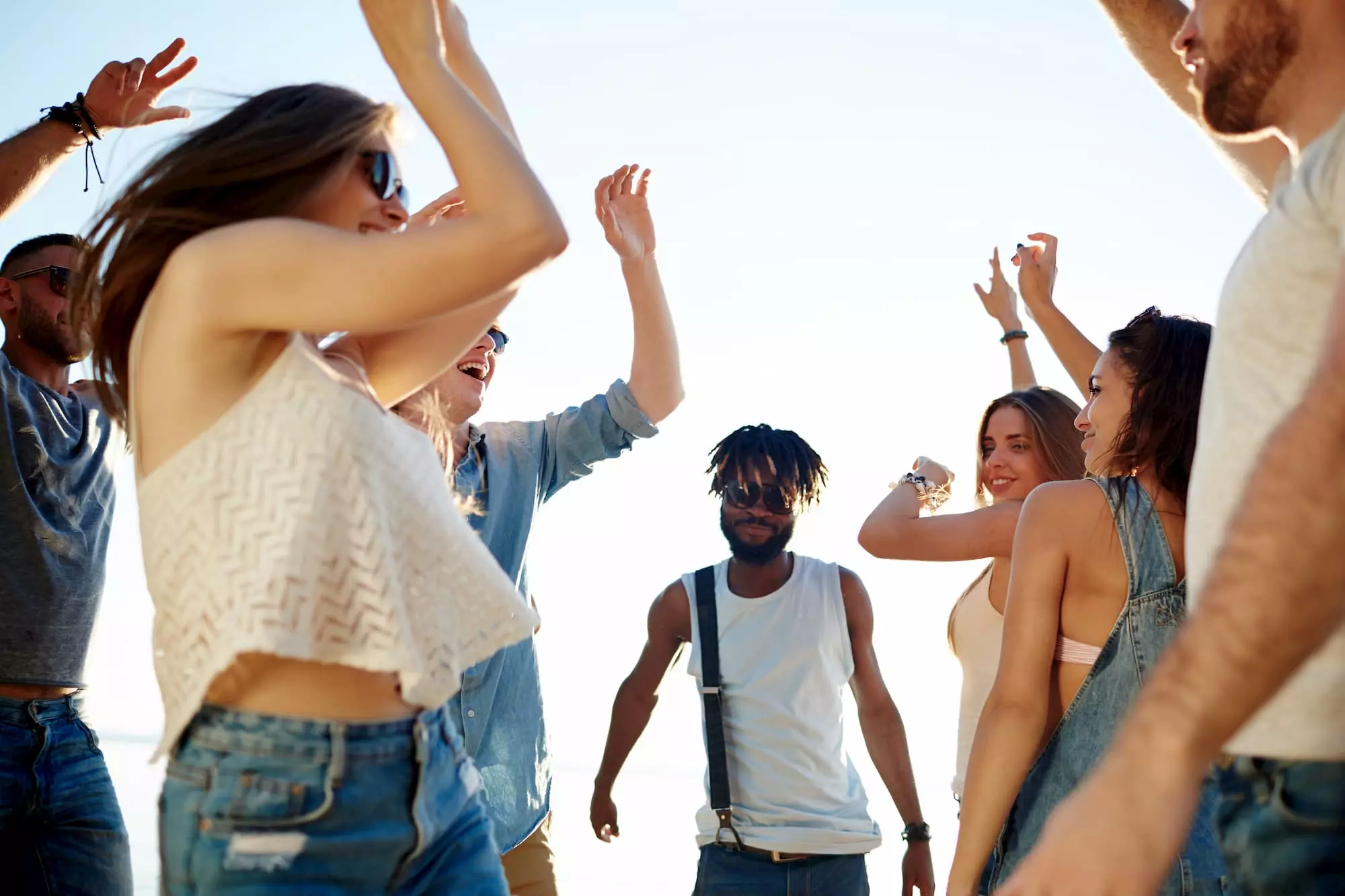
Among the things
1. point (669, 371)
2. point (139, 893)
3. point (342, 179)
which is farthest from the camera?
point (139, 893)

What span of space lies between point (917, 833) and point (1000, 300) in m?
2.10

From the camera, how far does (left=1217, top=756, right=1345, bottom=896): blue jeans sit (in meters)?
1.22

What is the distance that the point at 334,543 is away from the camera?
1530 millimetres

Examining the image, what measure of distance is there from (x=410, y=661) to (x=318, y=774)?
0.17 m

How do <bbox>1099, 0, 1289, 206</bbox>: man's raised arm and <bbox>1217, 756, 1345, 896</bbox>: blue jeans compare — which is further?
<bbox>1099, 0, 1289, 206</bbox>: man's raised arm

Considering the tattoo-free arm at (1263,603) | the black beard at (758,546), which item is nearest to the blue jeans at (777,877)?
the black beard at (758,546)

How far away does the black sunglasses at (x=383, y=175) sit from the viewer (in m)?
1.80

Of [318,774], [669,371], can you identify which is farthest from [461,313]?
[669,371]

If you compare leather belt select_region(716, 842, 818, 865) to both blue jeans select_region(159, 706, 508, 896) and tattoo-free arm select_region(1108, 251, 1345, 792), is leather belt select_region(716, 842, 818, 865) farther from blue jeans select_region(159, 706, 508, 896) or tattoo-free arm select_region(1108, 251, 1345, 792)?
tattoo-free arm select_region(1108, 251, 1345, 792)

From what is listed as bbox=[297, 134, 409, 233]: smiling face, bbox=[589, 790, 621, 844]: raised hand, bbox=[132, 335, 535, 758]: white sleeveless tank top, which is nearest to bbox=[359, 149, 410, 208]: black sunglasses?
bbox=[297, 134, 409, 233]: smiling face

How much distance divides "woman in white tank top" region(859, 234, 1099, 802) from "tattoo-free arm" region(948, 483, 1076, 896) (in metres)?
0.89

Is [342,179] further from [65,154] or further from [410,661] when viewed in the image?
[65,154]

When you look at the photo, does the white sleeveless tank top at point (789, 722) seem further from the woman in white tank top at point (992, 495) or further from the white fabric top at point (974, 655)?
the white fabric top at point (974, 655)

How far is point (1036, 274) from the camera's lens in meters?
4.31
